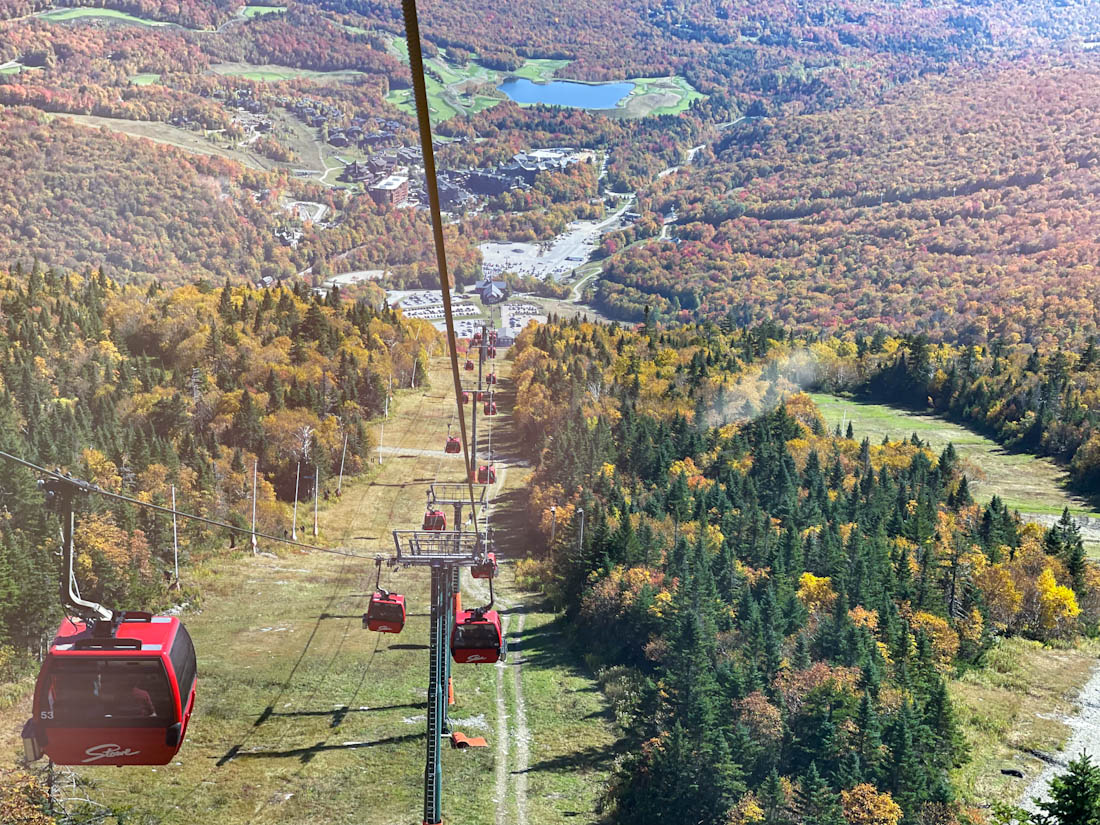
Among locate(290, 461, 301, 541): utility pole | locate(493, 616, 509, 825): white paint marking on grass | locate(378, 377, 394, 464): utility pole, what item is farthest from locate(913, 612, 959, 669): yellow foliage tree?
locate(378, 377, 394, 464): utility pole

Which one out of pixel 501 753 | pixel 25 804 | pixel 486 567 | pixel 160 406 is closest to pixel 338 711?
pixel 501 753

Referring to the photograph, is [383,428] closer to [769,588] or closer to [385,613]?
[769,588]

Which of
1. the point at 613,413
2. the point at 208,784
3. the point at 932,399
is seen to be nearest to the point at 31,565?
the point at 208,784

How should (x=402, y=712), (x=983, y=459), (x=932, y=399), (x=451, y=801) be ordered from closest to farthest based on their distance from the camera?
(x=451, y=801) → (x=402, y=712) → (x=983, y=459) → (x=932, y=399)

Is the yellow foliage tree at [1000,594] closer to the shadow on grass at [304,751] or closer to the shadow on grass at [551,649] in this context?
the shadow on grass at [551,649]

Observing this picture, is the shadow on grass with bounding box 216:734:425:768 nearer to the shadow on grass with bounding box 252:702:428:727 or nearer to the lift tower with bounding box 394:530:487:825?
the shadow on grass with bounding box 252:702:428:727

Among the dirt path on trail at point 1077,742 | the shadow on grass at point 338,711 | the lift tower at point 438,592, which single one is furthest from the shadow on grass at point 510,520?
the lift tower at point 438,592

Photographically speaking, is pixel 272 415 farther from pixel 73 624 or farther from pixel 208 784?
pixel 73 624
